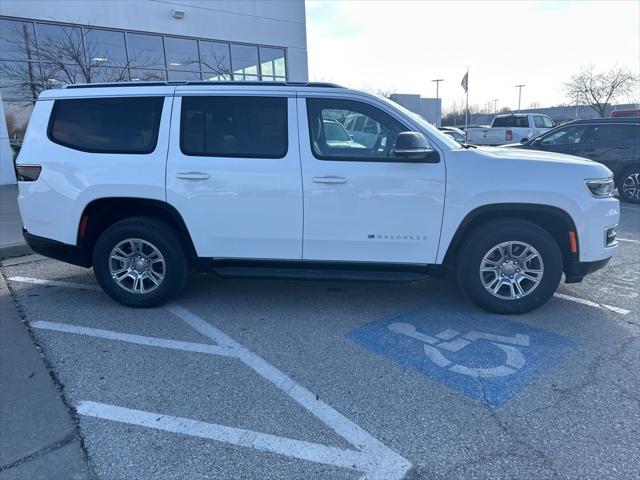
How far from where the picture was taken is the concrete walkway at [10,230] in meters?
6.65

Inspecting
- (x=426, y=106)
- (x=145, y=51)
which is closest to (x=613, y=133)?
(x=145, y=51)

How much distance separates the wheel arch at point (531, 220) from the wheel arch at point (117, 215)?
8.14 ft

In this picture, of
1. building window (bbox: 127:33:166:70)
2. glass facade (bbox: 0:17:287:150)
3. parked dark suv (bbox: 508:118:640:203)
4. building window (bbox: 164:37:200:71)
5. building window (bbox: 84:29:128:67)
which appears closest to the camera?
parked dark suv (bbox: 508:118:640:203)

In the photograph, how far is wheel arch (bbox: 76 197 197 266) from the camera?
4352 mm

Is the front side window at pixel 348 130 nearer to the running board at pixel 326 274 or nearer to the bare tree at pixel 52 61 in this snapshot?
the running board at pixel 326 274

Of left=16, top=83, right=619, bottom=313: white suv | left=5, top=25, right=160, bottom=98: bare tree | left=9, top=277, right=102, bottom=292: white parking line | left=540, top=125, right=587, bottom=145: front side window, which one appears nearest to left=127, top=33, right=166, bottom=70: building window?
left=5, top=25, right=160, bottom=98: bare tree

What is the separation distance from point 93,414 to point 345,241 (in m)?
2.38

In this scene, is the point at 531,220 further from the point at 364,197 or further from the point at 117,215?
the point at 117,215

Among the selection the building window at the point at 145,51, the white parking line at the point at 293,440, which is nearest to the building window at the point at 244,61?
the building window at the point at 145,51

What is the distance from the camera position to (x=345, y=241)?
4234 mm

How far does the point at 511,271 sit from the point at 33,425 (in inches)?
151

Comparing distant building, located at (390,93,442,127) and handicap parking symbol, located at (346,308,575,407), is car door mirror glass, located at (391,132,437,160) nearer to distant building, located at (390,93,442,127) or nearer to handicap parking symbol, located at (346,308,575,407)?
handicap parking symbol, located at (346,308,575,407)

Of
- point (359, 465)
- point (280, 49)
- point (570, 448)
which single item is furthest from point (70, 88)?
point (280, 49)

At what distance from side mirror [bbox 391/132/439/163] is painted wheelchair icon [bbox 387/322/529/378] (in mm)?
1475
